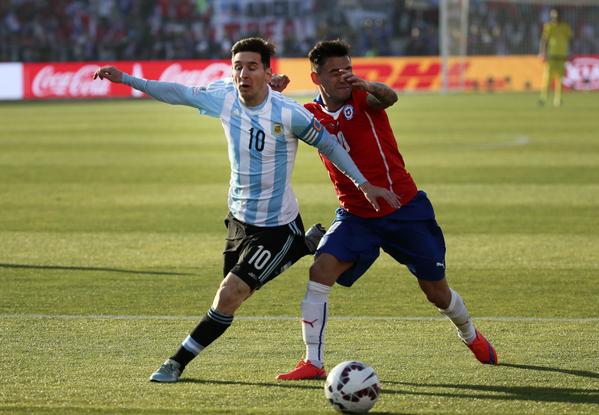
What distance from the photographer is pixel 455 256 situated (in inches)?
401

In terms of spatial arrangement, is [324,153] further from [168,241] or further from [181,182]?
[181,182]

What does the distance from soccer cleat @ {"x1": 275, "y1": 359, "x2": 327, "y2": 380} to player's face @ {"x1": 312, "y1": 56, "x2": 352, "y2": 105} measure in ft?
4.76

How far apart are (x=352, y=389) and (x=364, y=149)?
5.05 ft

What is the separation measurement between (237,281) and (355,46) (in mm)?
37978

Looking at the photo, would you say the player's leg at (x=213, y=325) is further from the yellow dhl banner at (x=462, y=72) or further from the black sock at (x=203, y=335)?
the yellow dhl banner at (x=462, y=72)

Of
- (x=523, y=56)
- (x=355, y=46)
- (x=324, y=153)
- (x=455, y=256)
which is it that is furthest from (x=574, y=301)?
(x=355, y=46)

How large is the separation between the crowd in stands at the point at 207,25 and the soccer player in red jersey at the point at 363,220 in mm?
35750

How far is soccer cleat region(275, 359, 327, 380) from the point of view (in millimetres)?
5965

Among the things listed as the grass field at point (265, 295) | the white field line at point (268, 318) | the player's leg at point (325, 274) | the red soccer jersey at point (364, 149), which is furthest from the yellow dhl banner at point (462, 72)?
the player's leg at point (325, 274)

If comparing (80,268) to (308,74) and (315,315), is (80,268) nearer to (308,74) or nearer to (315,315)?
(315,315)

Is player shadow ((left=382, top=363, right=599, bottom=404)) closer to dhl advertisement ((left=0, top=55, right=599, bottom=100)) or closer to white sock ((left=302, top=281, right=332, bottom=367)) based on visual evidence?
white sock ((left=302, top=281, right=332, bottom=367))

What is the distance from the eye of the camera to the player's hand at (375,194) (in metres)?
5.86

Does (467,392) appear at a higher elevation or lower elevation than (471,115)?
higher

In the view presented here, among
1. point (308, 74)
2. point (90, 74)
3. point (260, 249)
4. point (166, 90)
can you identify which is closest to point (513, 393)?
point (260, 249)
